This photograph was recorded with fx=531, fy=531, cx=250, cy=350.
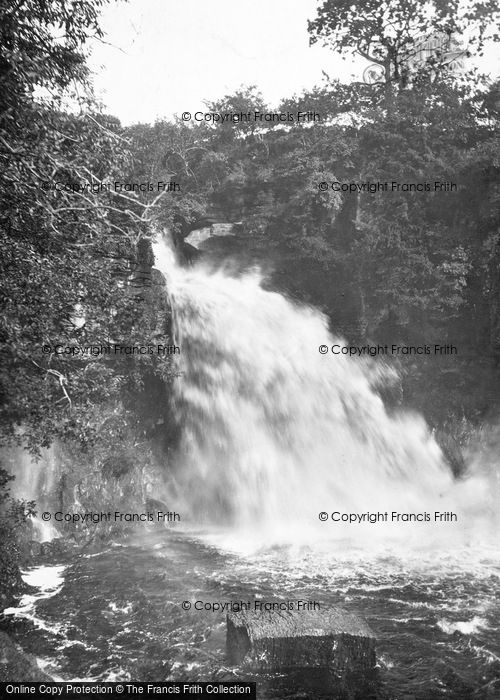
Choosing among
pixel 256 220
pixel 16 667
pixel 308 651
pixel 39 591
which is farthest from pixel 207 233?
pixel 16 667

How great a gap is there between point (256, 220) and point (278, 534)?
13.2 meters

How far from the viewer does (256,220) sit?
73.4ft

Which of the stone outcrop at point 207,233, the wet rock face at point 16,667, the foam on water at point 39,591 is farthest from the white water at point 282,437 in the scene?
the wet rock face at point 16,667

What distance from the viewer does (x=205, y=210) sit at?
2414 centimetres

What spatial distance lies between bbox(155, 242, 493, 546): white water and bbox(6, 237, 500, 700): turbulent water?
0.04m

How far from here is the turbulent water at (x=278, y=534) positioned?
8125mm

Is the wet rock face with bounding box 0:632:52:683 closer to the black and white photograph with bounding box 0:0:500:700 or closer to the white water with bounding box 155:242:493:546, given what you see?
the black and white photograph with bounding box 0:0:500:700

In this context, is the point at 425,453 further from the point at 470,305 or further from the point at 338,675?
the point at 338,675

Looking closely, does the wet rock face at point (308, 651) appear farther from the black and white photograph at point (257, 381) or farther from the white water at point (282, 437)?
the white water at point (282, 437)

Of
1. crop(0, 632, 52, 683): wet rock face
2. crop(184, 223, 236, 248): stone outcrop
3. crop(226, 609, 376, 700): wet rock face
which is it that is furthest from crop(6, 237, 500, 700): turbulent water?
crop(184, 223, 236, 248): stone outcrop

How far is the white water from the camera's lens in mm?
16219

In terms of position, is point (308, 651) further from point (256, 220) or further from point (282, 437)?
point (256, 220)

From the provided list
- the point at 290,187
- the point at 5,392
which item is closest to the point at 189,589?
the point at 5,392

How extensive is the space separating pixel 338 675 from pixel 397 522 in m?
8.40
